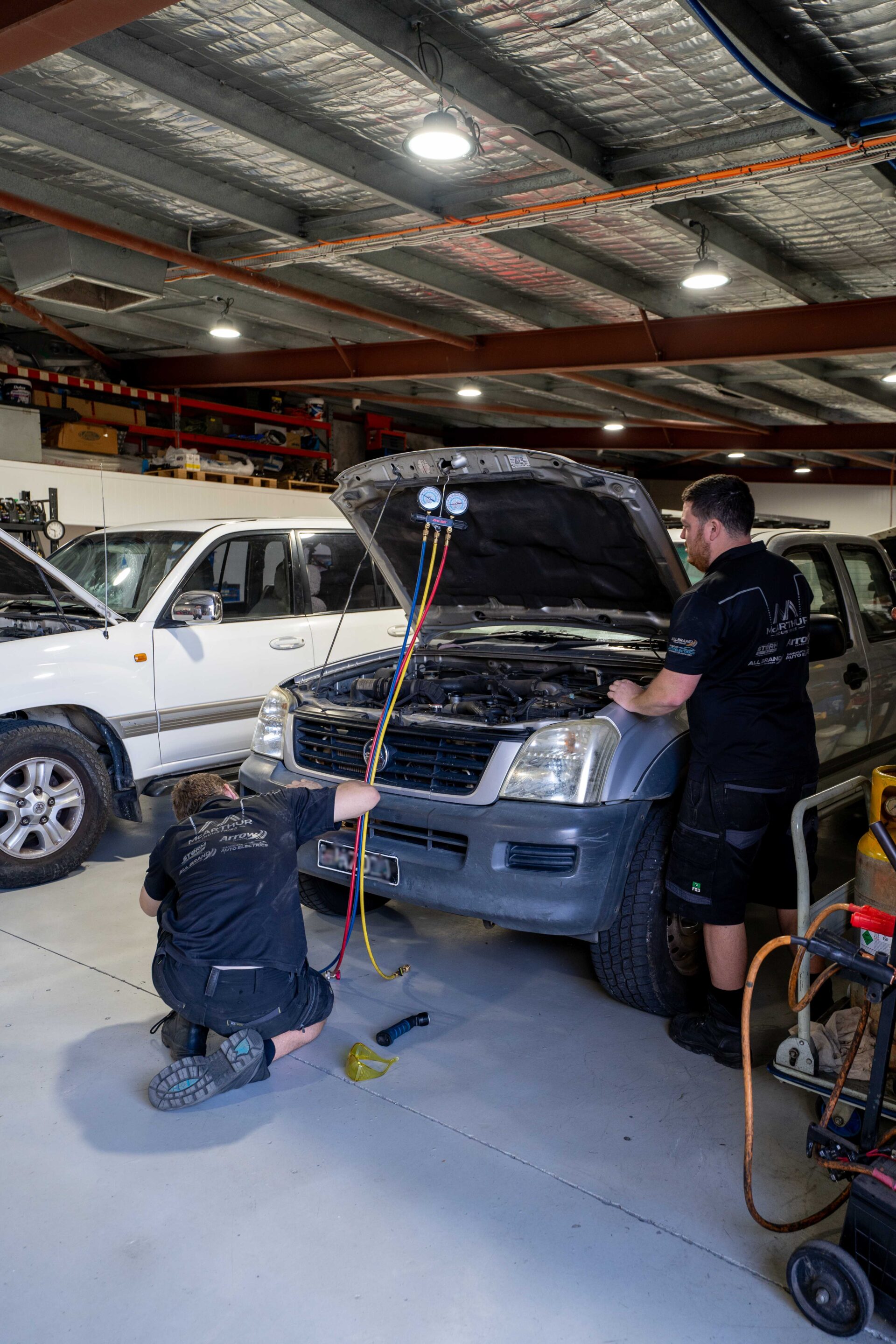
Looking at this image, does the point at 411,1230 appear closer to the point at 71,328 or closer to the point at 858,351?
the point at 858,351

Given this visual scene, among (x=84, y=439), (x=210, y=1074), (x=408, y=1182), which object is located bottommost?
(x=408, y=1182)

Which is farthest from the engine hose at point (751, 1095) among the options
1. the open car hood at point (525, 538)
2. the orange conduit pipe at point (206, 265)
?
the orange conduit pipe at point (206, 265)

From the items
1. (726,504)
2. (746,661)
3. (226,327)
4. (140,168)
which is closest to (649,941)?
(746,661)

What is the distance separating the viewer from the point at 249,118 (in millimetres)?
4746

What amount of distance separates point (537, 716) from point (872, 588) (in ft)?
8.44

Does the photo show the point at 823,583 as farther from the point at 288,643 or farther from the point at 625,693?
the point at 288,643

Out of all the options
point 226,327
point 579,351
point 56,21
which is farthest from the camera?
point 579,351

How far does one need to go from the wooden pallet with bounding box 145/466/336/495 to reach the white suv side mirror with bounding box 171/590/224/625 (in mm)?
Result: 5407

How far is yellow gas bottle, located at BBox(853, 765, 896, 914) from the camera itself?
2.39m

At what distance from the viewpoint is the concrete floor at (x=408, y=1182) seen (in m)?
1.93

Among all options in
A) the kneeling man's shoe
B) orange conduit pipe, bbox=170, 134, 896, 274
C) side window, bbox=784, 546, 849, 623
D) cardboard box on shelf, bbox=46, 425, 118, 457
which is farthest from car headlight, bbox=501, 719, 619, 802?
cardboard box on shelf, bbox=46, 425, 118, 457

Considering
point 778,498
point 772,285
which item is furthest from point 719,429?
point 772,285

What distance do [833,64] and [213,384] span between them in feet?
27.0

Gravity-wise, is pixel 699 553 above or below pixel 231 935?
above
